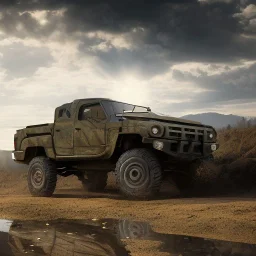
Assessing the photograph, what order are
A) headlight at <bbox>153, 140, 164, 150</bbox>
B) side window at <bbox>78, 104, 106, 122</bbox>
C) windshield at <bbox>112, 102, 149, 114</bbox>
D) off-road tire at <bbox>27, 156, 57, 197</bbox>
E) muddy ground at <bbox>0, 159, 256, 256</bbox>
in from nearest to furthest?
muddy ground at <bbox>0, 159, 256, 256</bbox> < headlight at <bbox>153, 140, 164, 150</bbox> < side window at <bbox>78, 104, 106, 122</bbox> < windshield at <bbox>112, 102, 149, 114</bbox> < off-road tire at <bbox>27, 156, 57, 197</bbox>

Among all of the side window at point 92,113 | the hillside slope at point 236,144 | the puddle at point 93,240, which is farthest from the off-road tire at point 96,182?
the puddle at point 93,240

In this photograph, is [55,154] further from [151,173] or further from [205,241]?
[205,241]

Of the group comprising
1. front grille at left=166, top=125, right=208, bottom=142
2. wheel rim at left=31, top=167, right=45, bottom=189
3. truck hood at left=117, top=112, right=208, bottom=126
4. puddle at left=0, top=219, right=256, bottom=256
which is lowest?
A: puddle at left=0, top=219, right=256, bottom=256

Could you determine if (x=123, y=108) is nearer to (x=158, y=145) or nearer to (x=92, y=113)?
A: (x=92, y=113)

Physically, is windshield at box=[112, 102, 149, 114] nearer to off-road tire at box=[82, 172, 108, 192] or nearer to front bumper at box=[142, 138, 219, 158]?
front bumper at box=[142, 138, 219, 158]

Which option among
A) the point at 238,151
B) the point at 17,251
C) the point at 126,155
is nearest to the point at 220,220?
the point at 17,251

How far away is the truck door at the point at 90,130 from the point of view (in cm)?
928

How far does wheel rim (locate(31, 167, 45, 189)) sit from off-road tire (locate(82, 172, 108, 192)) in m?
1.89

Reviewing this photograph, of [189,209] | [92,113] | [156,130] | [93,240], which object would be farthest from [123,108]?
[93,240]

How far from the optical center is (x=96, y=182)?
39.4 feet

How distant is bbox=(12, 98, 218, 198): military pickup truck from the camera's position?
8.50 m

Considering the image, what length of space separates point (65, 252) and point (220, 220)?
7.34 ft

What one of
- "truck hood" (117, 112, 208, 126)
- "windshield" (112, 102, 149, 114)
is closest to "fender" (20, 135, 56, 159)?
"windshield" (112, 102, 149, 114)

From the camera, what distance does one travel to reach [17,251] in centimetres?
455
